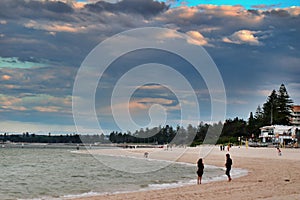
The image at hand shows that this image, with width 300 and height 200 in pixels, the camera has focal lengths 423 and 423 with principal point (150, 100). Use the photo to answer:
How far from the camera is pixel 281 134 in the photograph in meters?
95.8

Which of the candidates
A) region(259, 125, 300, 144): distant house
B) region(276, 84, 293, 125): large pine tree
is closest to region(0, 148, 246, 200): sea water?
region(259, 125, 300, 144): distant house

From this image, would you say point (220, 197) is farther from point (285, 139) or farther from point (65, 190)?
point (285, 139)

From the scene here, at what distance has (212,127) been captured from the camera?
188500 mm

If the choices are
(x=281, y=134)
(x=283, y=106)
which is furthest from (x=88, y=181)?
(x=283, y=106)

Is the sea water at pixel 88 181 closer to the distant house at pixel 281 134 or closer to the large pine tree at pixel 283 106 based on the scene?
the distant house at pixel 281 134

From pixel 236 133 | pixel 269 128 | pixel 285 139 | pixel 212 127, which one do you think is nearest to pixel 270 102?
pixel 236 133

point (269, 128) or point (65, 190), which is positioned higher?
point (269, 128)

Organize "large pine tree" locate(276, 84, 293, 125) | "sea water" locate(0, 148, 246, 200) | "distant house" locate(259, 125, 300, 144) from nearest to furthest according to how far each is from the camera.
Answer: "sea water" locate(0, 148, 246, 200) < "distant house" locate(259, 125, 300, 144) < "large pine tree" locate(276, 84, 293, 125)

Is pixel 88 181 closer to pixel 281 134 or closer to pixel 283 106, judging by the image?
pixel 281 134

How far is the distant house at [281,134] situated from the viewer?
88.0 metres

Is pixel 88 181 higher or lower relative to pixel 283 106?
lower

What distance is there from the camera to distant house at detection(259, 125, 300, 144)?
88000 millimetres

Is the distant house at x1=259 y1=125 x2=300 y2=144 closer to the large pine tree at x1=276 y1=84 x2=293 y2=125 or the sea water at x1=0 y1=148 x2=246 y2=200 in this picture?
the large pine tree at x1=276 y1=84 x2=293 y2=125

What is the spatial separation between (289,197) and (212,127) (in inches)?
6901
